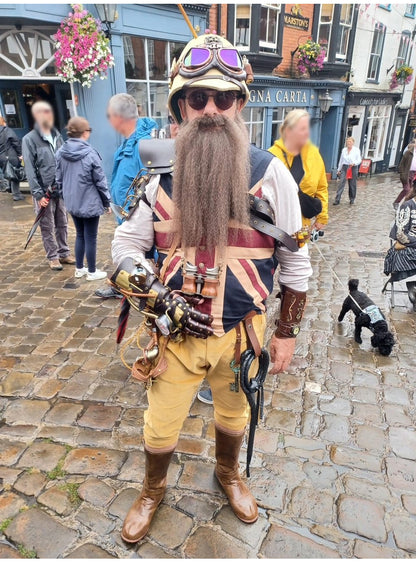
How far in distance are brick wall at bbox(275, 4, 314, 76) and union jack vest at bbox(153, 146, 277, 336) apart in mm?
13564

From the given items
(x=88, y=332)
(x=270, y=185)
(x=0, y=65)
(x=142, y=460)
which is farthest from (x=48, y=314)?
(x=0, y=65)

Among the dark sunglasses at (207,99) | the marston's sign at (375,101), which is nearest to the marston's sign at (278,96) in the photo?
the marston's sign at (375,101)

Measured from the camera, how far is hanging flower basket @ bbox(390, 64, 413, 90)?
57.7 ft

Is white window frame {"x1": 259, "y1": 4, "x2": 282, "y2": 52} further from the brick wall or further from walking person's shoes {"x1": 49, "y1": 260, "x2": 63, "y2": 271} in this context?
walking person's shoes {"x1": 49, "y1": 260, "x2": 63, "y2": 271}

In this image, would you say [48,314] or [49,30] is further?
[49,30]

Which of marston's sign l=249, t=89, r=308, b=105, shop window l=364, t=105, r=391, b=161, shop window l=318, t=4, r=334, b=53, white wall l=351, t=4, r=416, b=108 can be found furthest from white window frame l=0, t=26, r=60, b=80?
shop window l=364, t=105, r=391, b=161

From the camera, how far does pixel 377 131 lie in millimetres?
18672

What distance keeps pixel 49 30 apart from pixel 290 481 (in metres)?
9.74

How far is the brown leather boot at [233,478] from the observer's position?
2.18m

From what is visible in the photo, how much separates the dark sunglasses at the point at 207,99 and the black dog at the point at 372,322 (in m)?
2.80

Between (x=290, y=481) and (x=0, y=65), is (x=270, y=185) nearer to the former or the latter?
(x=290, y=481)

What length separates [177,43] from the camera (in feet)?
34.0

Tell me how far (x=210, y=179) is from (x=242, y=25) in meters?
12.6

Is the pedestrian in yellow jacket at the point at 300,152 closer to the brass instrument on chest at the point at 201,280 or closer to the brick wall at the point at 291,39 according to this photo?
the brass instrument on chest at the point at 201,280
